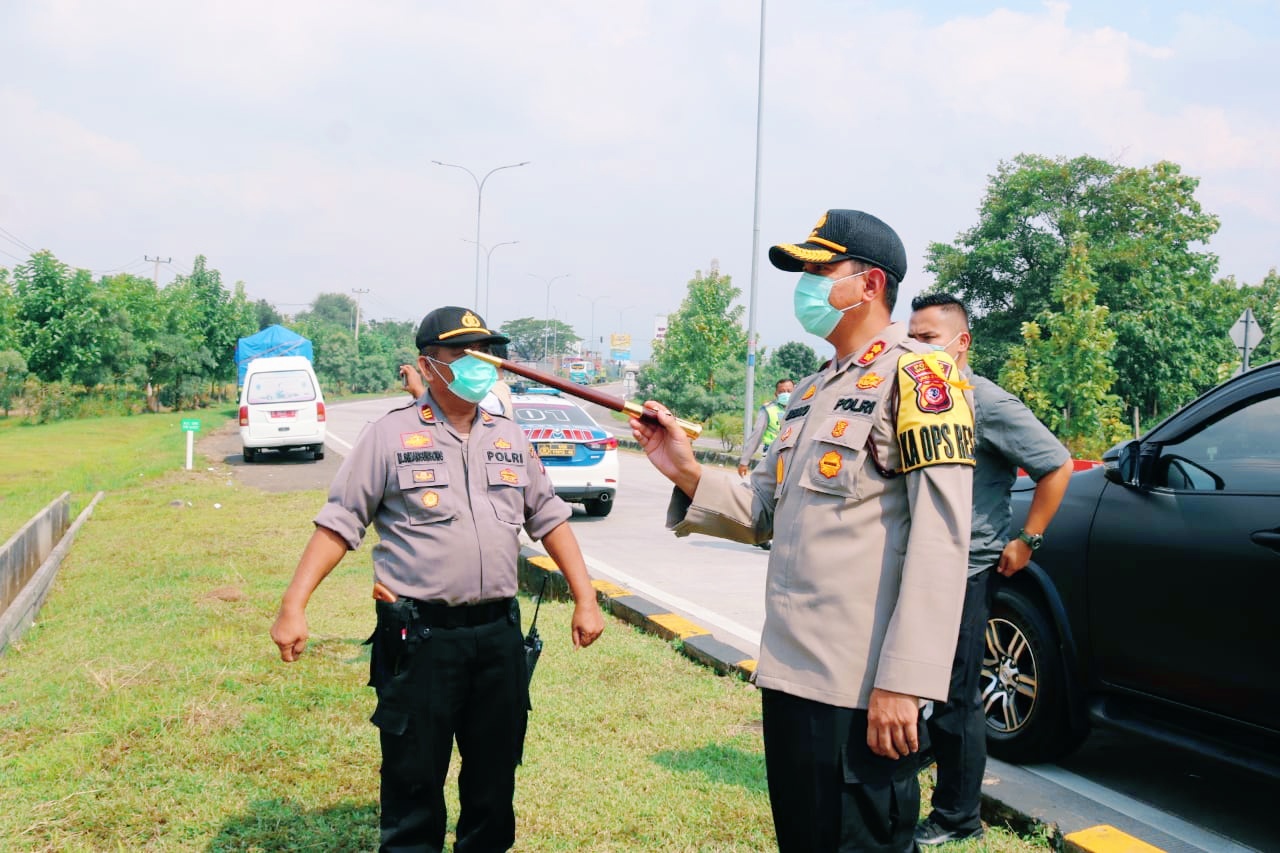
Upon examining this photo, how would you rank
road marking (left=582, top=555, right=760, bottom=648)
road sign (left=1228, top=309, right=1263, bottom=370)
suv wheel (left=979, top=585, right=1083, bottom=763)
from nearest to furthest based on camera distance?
suv wheel (left=979, top=585, right=1083, bottom=763) → road marking (left=582, top=555, right=760, bottom=648) → road sign (left=1228, top=309, right=1263, bottom=370)

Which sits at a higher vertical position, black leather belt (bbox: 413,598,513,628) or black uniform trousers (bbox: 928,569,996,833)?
black leather belt (bbox: 413,598,513,628)

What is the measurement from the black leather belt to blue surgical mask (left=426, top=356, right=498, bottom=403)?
659 mm

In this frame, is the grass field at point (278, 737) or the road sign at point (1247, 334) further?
the road sign at point (1247, 334)

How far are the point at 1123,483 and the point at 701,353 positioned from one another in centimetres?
2800

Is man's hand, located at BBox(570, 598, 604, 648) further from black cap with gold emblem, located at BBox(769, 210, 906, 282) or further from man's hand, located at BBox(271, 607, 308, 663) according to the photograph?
black cap with gold emblem, located at BBox(769, 210, 906, 282)

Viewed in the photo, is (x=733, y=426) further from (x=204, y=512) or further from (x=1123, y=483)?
(x=1123, y=483)

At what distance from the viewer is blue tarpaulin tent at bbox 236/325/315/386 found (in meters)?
32.4

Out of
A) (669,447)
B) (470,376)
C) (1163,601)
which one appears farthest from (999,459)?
(470,376)

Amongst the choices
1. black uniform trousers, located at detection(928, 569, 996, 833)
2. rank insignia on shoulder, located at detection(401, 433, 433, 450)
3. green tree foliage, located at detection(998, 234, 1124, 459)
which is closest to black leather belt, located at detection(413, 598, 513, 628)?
rank insignia on shoulder, located at detection(401, 433, 433, 450)

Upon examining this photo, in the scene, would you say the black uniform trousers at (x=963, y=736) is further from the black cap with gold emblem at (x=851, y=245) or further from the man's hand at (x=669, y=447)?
the black cap with gold emblem at (x=851, y=245)

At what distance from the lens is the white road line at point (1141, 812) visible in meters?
3.62

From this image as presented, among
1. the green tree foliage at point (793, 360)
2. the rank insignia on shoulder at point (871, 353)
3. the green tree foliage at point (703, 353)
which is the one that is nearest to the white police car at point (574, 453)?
the rank insignia on shoulder at point (871, 353)

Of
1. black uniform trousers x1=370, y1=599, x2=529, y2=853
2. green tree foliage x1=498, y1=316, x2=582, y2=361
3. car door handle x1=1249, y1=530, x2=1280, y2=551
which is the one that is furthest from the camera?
green tree foliage x1=498, y1=316, x2=582, y2=361

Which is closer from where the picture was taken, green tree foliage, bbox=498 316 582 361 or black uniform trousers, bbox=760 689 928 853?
black uniform trousers, bbox=760 689 928 853
